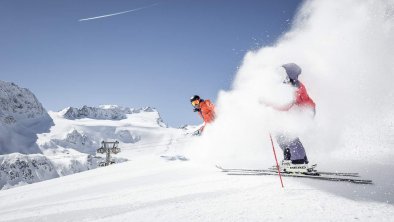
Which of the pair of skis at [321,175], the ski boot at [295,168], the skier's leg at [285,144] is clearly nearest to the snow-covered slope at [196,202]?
the pair of skis at [321,175]

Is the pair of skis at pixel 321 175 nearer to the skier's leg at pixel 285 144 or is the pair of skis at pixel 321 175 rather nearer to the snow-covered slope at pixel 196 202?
the snow-covered slope at pixel 196 202

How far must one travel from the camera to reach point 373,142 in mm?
10227

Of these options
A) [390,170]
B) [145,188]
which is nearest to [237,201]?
[145,188]

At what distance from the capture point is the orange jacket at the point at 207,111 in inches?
464

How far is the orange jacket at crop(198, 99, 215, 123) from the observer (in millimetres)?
11797

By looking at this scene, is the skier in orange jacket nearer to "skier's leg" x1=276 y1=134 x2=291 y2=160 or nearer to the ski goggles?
the ski goggles

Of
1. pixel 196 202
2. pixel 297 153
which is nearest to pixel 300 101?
pixel 297 153

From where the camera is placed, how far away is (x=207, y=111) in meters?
11.9

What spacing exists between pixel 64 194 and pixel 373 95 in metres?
10.7

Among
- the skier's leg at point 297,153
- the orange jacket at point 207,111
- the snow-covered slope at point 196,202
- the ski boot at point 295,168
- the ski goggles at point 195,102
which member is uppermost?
the ski goggles at point 195,102

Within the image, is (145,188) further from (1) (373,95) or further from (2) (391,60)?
(2) (391,60)

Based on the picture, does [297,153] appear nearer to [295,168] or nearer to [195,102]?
[295,168]

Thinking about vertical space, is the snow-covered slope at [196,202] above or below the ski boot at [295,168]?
below

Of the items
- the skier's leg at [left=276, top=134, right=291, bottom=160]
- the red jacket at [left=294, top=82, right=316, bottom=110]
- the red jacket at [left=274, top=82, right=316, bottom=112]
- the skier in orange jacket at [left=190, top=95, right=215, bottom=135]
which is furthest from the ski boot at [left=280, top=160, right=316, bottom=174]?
the skier in orange jacket at [left=190, top=95, right=215, bottom=135]
